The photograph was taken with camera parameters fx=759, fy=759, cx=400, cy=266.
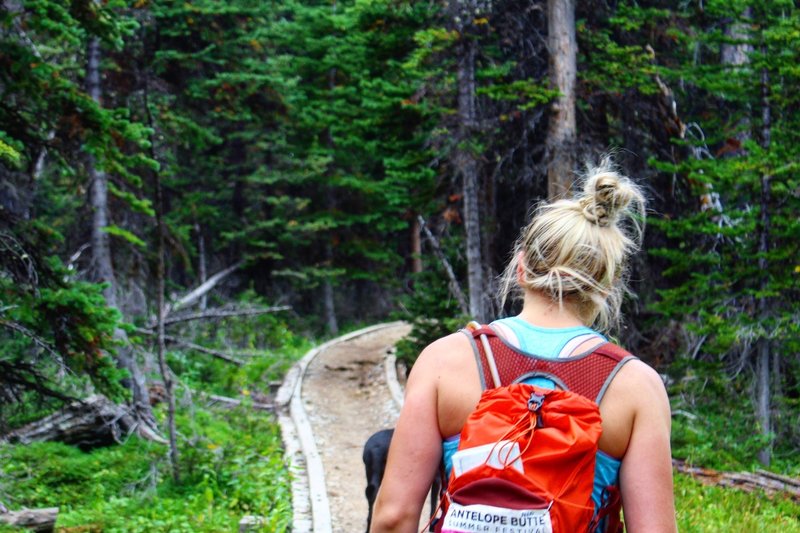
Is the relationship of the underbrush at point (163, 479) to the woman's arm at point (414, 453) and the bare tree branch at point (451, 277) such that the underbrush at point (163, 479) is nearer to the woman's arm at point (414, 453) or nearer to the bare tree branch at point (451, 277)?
the bare tree branch at point (451, 277)

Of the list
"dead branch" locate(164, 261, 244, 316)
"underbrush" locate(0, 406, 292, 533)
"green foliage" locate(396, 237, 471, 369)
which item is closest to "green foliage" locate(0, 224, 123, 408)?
"underbrush" locate(0, 406, 292, 533)

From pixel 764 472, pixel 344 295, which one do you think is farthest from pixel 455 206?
pixel 344 295

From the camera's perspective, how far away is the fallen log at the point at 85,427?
38.4 feet

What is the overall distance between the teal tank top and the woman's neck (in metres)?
0.03

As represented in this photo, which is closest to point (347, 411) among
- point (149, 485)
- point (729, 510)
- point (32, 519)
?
point (149, 485)

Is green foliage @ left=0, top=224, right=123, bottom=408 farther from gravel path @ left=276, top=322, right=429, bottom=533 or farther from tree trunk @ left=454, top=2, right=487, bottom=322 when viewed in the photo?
tree trunk @ left=454, top=2, right=487, bottom=322

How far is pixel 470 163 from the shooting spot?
547 inches

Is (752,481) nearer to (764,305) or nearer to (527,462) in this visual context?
(764,305)

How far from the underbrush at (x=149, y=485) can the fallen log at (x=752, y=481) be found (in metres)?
4.98

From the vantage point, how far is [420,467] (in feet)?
7.25

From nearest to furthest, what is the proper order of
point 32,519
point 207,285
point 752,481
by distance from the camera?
point 32,519 < point 752,481 < point 207,285

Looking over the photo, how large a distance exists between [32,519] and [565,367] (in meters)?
6.54

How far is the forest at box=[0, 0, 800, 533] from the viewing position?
8.34 metres

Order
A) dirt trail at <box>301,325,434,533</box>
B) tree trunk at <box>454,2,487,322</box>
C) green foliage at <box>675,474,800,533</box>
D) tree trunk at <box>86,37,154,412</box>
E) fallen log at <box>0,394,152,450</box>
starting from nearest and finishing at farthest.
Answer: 1. green foliage at <box>675,474,800,533</box>
2. dirt trail at <box>301,325,434,533</box>
3. fallen log at <box>0,394,152,450</box>
4. tree trunk at <box>454,2,487,322</box>
5. tree trunk at <box>86,37,154,412</box>
